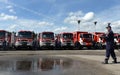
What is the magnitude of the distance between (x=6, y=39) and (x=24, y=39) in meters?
2.61

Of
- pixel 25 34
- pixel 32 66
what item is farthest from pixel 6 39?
pixel 32 66

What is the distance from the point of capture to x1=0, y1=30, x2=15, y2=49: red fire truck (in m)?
39.4

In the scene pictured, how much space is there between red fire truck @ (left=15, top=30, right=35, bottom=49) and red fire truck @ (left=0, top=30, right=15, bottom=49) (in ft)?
5.16

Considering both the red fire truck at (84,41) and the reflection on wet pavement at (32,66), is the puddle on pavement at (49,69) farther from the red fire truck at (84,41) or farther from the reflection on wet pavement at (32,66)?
the red fire truck at (84,41)

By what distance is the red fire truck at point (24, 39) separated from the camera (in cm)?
3931

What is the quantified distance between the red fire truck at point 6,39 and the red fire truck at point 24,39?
5.16 feet

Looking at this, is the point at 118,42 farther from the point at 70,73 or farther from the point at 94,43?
the point at 70,73

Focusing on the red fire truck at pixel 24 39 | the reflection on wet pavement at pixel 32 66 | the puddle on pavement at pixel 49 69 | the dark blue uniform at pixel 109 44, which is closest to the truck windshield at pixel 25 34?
the red fire truck at pixel 24 39

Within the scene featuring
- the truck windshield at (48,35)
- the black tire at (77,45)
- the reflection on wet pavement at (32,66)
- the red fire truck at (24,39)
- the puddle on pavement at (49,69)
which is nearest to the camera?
the puddle on pavement at (49,69)

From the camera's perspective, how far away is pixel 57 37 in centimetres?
4481

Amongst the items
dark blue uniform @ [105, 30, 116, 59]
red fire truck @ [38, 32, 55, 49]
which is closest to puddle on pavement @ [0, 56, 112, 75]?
dark blue uniform @ [105, 30, 116, 59]

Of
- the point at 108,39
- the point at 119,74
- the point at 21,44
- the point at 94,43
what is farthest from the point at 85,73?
the point at 94,43

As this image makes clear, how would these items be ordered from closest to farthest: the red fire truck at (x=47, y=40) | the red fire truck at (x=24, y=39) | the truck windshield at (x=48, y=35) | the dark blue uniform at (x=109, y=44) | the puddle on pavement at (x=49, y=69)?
the puddle on pavement at (x=49, y=69) < the dark blue uniform at (x=109, y=44) < the red fire truck at (x=24, y=39) < the red fire truck at (x=47, y=40) < the truck windshield at (x=48, y=35)

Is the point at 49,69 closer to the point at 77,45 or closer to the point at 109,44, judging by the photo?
the point at 109,44
